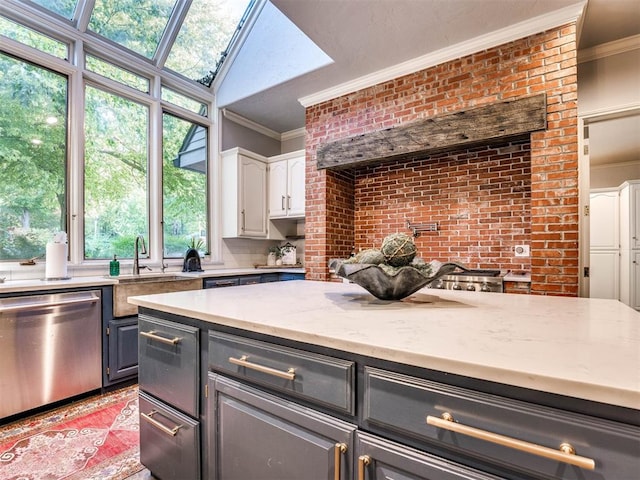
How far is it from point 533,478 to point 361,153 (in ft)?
A: 10.5

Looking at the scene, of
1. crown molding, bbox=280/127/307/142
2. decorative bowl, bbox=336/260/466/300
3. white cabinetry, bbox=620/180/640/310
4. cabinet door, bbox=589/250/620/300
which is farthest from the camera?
cabinet door, bbox=589/250/620/300

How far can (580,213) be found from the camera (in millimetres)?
2582


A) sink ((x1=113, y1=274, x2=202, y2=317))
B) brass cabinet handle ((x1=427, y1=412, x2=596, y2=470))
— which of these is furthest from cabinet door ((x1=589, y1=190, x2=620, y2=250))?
brass cabinet handle ((x1=427, y1=412, x2=596, y2=470))

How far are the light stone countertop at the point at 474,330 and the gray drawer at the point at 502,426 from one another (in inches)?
2.2

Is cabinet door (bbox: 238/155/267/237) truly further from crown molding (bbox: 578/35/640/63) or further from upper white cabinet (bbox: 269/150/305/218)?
crown molding (bbox: 578/35/640/63)

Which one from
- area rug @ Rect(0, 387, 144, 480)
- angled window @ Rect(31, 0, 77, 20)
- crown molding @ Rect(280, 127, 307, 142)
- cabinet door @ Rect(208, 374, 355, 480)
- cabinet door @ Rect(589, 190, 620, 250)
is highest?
angled window @ Rect(31, 0, 77, 20)

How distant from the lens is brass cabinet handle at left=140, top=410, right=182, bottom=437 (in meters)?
1.28

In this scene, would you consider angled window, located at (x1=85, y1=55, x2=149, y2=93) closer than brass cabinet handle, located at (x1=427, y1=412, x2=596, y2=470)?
No

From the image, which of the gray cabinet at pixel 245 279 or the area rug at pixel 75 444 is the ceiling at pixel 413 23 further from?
the area rug at pixel 75 444

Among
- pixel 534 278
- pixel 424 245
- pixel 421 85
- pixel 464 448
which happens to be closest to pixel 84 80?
pixel 421 85

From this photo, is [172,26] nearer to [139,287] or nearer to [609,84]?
[139,287]

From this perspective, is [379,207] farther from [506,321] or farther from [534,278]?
[506,321]

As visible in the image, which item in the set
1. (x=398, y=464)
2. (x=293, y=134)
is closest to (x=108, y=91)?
(x=293, y=134)

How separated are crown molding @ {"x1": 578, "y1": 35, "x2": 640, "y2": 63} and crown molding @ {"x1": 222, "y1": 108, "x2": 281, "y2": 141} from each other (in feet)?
12.4
